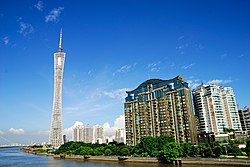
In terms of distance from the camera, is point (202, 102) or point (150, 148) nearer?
point (150, 148)

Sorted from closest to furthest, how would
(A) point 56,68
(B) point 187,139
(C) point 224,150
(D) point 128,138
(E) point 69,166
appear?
(C) point 224,150, (E) point 69,166, (B) point 187,139, (D) point 128,138, (A) point 56,68

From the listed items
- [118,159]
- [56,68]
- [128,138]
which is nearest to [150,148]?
[118,159]

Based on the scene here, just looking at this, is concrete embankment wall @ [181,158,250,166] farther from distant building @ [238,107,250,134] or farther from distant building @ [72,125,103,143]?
distant building @ [72,125,103,143]

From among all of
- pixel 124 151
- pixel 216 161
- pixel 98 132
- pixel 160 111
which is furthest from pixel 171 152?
pixel 98 132

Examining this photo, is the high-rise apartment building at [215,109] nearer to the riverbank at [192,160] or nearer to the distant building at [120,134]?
the riverbank at [192,160]

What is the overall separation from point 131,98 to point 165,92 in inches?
455

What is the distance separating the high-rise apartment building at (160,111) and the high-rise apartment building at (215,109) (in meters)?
7.68

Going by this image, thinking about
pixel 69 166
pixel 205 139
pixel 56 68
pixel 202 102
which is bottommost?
pixel 69 166

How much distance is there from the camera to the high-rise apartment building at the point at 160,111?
4378 cm

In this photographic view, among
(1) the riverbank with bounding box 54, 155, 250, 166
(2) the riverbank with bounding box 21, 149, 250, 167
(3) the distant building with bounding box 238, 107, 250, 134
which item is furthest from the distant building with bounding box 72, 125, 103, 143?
(3) the distant building with bounding box 238, 107, 250, 134

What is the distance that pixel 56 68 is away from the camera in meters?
73.0

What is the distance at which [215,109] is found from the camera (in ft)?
161

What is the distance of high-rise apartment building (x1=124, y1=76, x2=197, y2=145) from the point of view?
43.8 metres

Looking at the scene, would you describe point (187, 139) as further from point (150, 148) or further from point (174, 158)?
point (174, 158)
